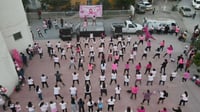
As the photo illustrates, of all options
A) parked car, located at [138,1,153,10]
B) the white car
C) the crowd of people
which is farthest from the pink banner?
the white car

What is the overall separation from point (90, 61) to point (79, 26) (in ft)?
20.5

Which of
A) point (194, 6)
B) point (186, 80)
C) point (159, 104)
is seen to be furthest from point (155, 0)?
point (159, 104)

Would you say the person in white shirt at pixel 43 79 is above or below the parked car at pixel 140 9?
below

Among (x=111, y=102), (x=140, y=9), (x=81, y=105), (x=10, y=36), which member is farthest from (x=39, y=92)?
(x=140, y=9)

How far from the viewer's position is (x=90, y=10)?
94.9ft

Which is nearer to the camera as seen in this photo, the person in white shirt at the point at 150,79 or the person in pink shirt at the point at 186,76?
the person in white shirt at the point at 150,79

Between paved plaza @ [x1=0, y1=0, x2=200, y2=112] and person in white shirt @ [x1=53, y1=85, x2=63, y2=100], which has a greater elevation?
person in white shirt @ [x1=53, y1=85, x2=63, y2=100]

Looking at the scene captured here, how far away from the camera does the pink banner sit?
28742 mm

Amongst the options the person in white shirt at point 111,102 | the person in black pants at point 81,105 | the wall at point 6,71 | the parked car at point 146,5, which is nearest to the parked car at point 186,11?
the parked car at point 146,5

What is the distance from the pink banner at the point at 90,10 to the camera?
2874 centimetres

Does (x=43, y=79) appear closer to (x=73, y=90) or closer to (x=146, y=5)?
(x=73, y=90)

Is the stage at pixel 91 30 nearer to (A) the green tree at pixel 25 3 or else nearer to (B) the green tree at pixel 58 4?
(B) the green tree at pixel 58 4

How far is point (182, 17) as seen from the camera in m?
31.1

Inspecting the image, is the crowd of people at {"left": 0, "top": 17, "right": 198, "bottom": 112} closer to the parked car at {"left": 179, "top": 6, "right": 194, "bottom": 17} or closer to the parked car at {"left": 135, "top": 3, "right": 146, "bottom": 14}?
the parked car at {"left": 135, "top": 3, "right": 146, "bottom": 14}
